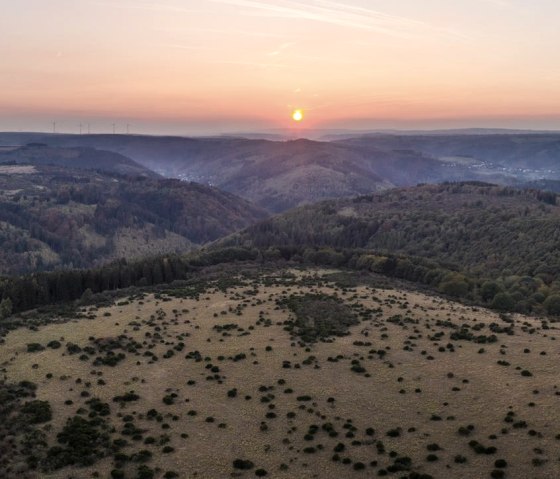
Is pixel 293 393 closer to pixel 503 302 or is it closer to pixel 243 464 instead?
pixel 243 464

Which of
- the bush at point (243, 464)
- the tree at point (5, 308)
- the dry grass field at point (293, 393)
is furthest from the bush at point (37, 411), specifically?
the tree at point (5, 308)

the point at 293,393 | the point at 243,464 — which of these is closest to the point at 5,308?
the point at 293,393

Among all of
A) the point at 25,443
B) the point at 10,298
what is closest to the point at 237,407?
the point at 25,443

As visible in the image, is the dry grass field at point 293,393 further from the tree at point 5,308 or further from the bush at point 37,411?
the tree at point 5,308

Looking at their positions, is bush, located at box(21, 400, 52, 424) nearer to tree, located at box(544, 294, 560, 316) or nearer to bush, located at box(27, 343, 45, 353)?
bush, located at box(27, 343, 45, 353)

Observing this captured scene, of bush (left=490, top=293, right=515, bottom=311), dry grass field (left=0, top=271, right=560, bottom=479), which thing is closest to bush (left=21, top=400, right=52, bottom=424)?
dry grass field (left=0, top=271, right=560, bottom=479)

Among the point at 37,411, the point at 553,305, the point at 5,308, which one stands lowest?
the point at 553,305

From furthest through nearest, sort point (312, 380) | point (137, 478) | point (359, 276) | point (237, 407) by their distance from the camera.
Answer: point (359, 276) < point (312, 380) < point (237, 407) < point (137, 478)

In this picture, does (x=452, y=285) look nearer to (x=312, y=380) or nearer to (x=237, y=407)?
(x=312, y=380)
